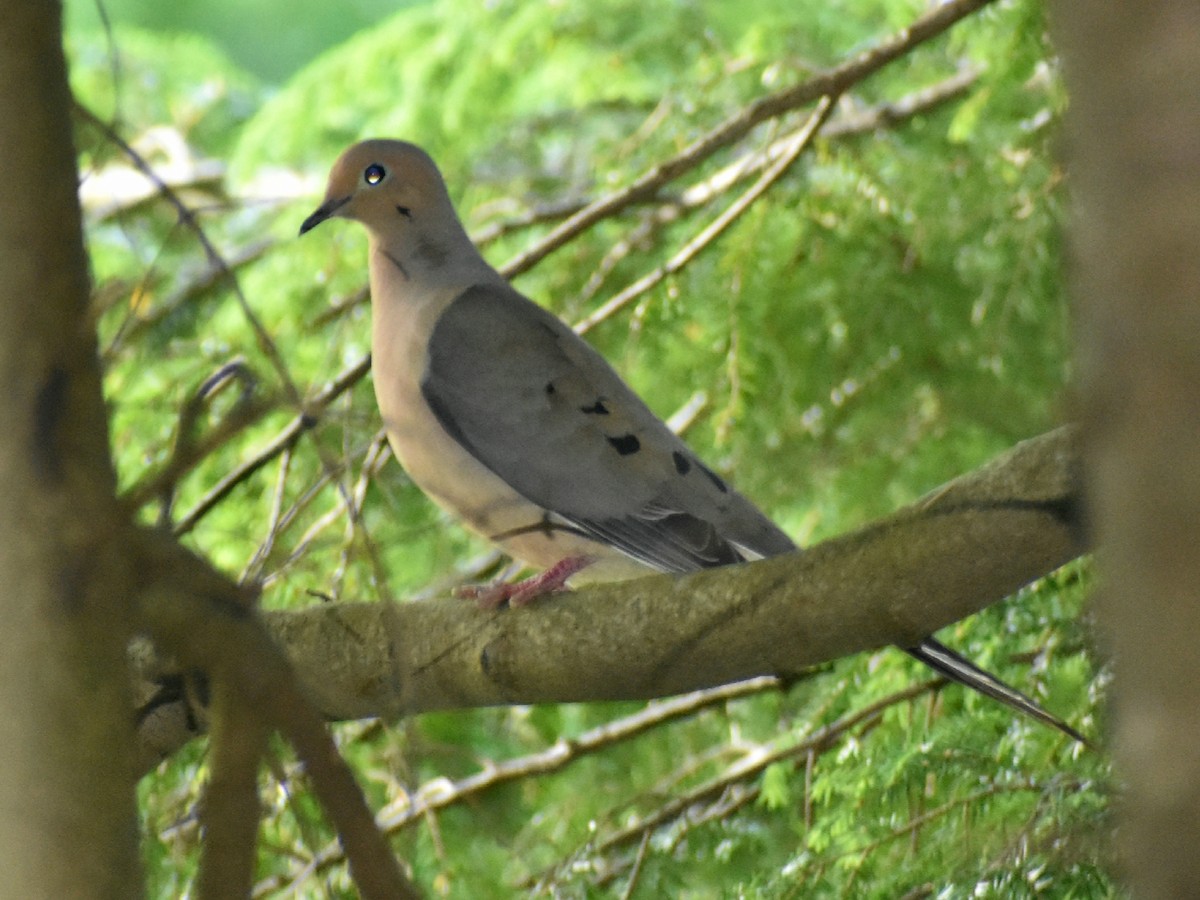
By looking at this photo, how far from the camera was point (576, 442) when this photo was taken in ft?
8.59

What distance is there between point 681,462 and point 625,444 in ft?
0.34

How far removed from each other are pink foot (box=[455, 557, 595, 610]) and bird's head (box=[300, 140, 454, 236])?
0.75m

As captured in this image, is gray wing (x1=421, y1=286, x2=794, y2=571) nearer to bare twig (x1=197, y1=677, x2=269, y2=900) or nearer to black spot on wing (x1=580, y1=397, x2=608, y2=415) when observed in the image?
black spot on wing (x1=580, y1=397, x2=608, y2=415)

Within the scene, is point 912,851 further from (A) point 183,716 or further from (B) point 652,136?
(B) point 652,136

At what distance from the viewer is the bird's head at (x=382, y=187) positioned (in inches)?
113

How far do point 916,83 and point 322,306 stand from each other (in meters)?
1.77

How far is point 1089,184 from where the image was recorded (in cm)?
62

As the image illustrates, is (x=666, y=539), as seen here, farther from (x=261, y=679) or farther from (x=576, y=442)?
(x=261, y=679)

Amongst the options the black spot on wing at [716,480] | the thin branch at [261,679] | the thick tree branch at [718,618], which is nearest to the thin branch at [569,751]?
the black spot on wing at [716,480]

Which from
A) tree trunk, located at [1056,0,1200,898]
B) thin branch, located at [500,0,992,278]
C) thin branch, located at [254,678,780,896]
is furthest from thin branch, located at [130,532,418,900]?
thin branch, located at [254,678,780,896]

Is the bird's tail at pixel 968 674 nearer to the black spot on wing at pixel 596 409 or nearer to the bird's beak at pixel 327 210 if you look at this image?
the black spot on wing at pixel 596 409

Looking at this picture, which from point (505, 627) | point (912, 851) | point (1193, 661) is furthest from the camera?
point (912, 851)

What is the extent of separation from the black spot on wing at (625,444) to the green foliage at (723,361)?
1.14 ft

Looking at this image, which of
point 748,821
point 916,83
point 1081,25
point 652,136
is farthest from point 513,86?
point 1081,25
